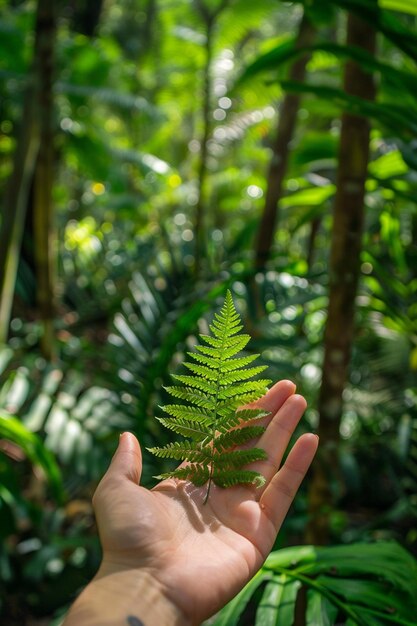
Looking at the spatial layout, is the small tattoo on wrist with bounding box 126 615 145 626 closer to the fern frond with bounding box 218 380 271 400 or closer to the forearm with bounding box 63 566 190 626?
the forearm with bounding box 63 566 190 626

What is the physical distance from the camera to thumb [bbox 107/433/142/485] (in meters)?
0.64

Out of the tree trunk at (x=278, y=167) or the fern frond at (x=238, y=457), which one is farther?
the tree trunk at (x=278, y=167)

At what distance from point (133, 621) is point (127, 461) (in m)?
0.15

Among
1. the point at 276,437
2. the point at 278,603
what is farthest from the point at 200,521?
the point at 278,603

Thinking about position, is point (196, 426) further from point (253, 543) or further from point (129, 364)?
point (129, 364)

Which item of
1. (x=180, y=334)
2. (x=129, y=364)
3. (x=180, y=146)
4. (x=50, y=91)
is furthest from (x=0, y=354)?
(x=180, y=146)

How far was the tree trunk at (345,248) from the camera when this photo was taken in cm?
111

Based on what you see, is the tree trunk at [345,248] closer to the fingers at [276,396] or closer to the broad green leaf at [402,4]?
the broad green leaf at [402,4]

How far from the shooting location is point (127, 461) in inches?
25.3

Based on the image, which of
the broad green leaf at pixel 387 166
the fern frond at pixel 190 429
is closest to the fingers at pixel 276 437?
the fern frond at pixel 190 429

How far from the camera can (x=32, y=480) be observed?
6.79ft

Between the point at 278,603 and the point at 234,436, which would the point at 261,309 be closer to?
the point at 278,603

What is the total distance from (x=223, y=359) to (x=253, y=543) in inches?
8.6

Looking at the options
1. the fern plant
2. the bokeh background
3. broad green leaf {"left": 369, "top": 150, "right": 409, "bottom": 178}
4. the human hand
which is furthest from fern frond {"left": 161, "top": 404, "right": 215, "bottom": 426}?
broad green leaf {"left": 369, "top": 150, "right": 409, "bottom": 178}
